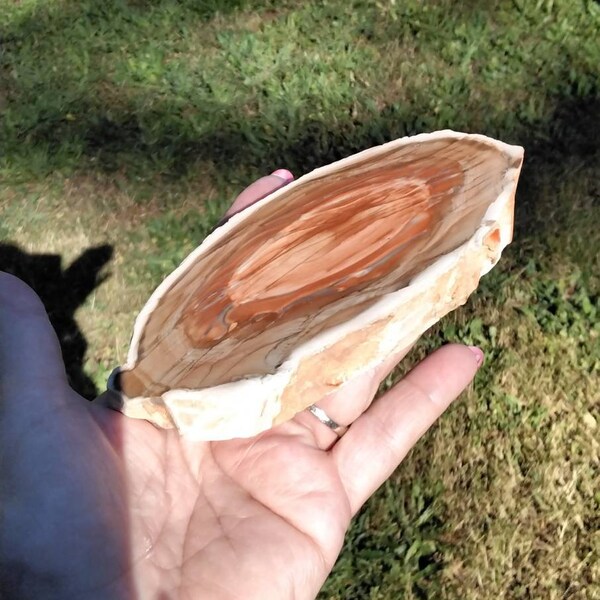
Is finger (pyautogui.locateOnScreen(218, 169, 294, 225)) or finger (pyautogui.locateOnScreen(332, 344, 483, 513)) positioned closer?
finger (pyautogui.locateOnScreen(332, 344, 483, 513))

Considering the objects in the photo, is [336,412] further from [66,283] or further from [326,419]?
[66,283]

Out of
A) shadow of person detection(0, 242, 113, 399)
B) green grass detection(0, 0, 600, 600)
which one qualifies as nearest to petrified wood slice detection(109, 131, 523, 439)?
green grass detection(0, 0, 600, 600)

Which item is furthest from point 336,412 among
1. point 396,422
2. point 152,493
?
point 152,493

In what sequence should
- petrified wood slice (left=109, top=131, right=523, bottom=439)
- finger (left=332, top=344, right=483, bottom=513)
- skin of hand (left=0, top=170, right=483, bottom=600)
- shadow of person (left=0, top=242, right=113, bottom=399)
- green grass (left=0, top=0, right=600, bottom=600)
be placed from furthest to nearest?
shadow of person (left=0, top=242, right=113, bottom=399) → green grass (left=0, top=0, right=600, bottom=600) → finger (left=332, top=344, right=483, bottom=513) → skin of hand (left=0, top=170, right=483, bottom=600) → petrified wood slice (left=109, top=131, right=523, bottom=439)

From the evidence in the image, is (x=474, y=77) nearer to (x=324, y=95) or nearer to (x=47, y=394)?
(x=324, y=95)

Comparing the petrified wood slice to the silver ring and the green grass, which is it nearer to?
the silver ring

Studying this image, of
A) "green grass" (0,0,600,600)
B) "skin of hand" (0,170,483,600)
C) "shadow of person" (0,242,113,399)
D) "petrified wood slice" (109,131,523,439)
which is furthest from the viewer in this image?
"shadow of person" (0,242,113,399)
